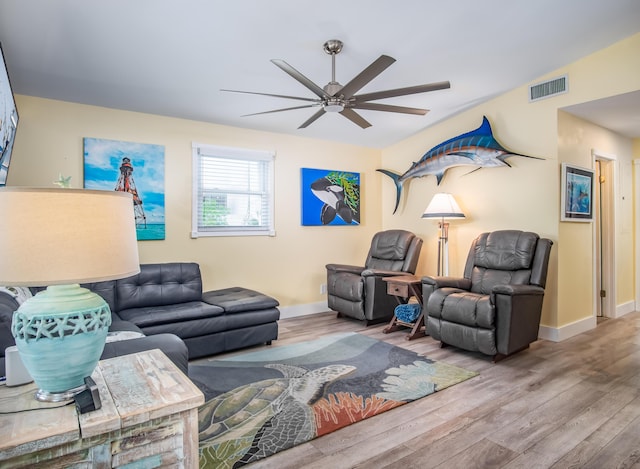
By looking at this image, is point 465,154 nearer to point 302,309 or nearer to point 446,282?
point 446,282

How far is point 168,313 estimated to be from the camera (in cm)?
315

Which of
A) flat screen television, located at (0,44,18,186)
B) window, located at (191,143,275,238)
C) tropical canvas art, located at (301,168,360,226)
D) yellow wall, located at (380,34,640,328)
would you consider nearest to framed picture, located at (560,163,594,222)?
yellow wall, located at (380,34,640,328)

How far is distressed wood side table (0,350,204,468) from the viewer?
924 mm

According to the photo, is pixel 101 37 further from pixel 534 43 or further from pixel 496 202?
pixel 496 202

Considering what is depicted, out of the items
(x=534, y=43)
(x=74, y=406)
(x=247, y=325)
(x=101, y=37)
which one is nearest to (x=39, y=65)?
(x=101, y=37)

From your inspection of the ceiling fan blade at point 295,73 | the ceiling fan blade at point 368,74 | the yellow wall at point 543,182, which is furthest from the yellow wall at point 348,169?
the ceiling fan blade at point 368,74

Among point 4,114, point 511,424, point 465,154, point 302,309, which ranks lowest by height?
point 511,424

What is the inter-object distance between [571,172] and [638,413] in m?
2.42

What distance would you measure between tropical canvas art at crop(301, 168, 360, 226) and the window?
0.55 meters

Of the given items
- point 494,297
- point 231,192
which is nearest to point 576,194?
point 494,297

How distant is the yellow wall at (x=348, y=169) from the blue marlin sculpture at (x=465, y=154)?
0.13 metres

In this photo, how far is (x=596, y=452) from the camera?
74.9 inches

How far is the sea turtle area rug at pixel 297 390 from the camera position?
2.02 metres

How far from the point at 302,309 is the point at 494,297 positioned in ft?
8.49
